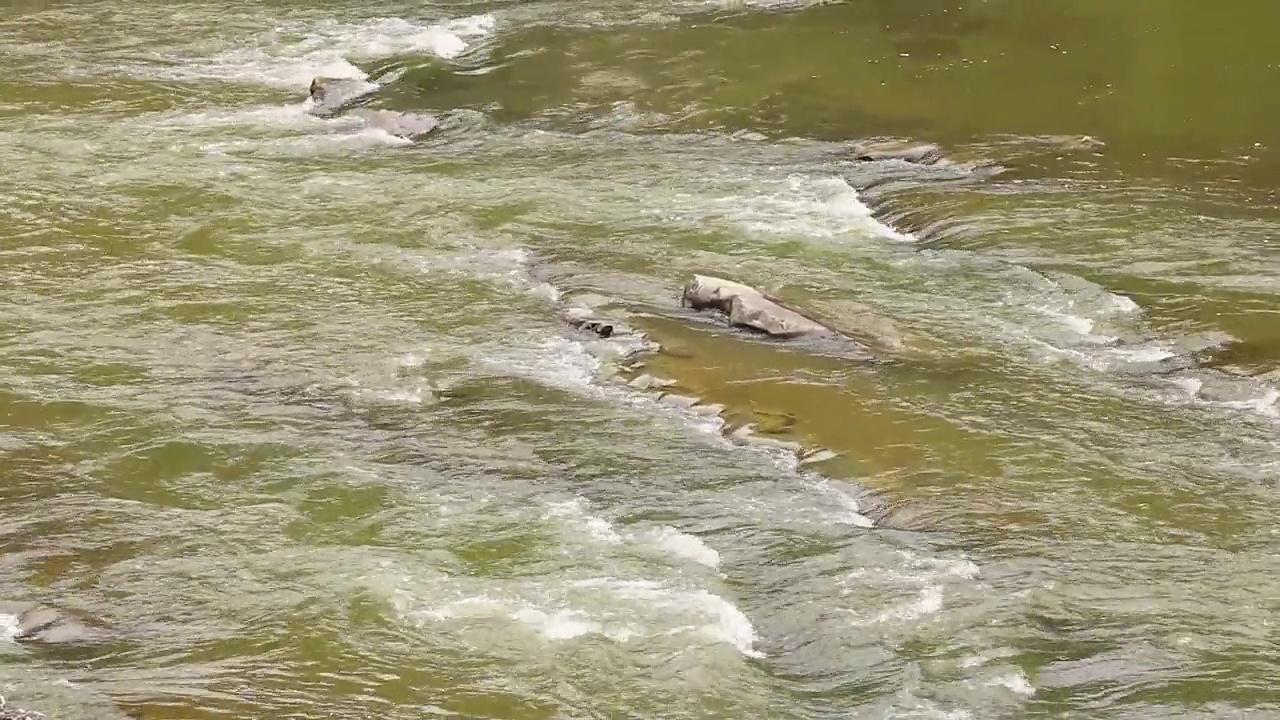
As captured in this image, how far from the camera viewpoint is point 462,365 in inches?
814

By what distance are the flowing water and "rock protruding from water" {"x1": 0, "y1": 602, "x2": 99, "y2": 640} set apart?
125 mm

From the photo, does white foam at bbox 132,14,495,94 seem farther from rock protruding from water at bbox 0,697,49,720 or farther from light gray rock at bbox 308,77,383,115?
rock protruding from water at bbox 0,697,49,720

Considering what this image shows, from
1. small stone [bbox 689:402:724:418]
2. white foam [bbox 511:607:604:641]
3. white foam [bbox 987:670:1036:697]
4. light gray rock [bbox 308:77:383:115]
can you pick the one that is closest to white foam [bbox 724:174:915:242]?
small stone [bbox 689:402:724:418]

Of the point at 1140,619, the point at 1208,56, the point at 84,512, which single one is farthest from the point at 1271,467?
the point at 1208,56

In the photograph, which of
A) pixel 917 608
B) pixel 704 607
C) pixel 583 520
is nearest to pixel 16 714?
pixel 583 520

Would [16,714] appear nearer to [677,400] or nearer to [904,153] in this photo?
[677,400]

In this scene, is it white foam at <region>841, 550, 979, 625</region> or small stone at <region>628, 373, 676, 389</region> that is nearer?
white foam at <region>841, 550, 979, 625</region>

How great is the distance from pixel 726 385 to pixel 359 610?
5787 mm

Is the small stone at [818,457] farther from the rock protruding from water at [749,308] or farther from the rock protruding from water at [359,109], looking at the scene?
the rock protruding from water at [359,109]

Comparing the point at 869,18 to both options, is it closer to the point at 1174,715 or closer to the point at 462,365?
the point at 462,365

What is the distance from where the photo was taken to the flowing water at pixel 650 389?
14688 millimetres

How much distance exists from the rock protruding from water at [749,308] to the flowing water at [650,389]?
318mm

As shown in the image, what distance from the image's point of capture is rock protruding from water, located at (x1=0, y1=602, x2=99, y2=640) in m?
15.1

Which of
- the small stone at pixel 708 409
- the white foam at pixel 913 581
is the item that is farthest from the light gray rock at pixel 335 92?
the white foam at pixel 913 581
